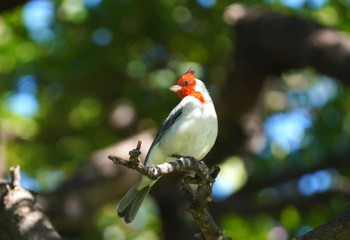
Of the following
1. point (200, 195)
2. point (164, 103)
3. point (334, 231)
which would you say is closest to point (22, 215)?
point (200, 195)

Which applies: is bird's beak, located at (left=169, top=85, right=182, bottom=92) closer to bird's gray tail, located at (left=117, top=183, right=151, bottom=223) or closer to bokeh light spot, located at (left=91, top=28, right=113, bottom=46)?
bird's gray tail, located at (left=117, top=183, right=151, bottom=223)

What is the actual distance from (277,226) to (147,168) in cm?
592

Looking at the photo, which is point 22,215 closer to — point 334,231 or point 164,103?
point 334,231

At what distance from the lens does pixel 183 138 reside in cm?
447

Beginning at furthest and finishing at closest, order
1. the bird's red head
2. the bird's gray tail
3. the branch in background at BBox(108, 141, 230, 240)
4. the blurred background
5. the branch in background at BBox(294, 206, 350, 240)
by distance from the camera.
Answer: the blurred background < the bird's red head < the bird's gray tail < the branch in background at BBox(294, 206, 350, 240) < the branch in background at BBox(108, 141, 230, 240)

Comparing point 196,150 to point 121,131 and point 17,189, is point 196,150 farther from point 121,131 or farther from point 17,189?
point 121,131

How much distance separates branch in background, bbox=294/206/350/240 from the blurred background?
3.72m

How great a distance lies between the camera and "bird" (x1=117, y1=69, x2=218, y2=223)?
4.45 meters

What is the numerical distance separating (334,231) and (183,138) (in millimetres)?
909

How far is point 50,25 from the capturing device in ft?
29.5

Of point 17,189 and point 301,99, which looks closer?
point 17,189

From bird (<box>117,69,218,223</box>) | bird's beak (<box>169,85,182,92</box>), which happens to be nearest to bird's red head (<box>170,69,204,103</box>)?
bird's beak (<box>169,85,182,92</box>)

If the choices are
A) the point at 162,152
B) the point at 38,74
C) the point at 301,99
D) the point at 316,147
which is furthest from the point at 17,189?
the point at 301,99

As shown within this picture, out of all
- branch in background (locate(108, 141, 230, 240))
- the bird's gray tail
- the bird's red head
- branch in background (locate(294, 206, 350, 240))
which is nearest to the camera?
branch in background (locate(108, 141, 230, 240))
